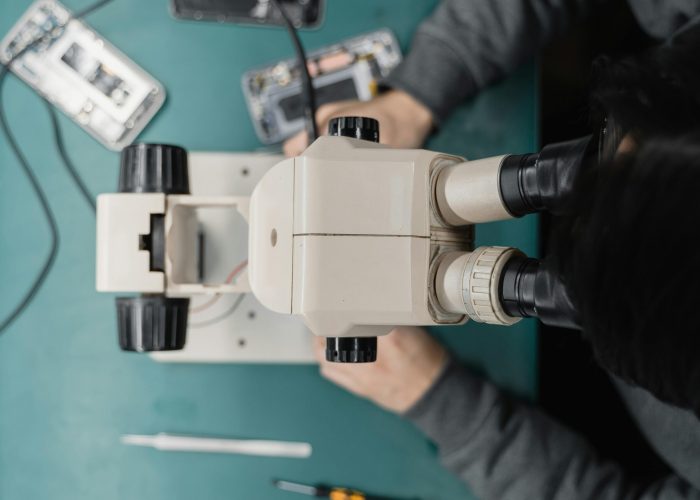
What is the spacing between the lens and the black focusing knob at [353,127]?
1.37ft

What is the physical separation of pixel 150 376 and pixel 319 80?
0.42 metres

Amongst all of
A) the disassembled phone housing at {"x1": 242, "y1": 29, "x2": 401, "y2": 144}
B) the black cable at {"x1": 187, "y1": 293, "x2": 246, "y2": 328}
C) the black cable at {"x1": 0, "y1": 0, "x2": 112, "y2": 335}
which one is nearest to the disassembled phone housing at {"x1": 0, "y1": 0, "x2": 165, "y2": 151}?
the black cable at {"x1": 0, "y1": 0, "x2": 112, "y2": 335}

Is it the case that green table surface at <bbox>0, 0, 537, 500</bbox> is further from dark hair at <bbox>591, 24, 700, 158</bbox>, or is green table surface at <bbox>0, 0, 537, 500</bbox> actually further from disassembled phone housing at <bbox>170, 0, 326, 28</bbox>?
dark hair at <bbox>591, 24, 700, 158</bbox>

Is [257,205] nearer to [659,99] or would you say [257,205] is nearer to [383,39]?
[659,99]

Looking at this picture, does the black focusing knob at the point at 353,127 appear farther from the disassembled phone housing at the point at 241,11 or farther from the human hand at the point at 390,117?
the disassembled phone housing at the point at 241,11

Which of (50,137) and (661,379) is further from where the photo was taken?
(50,137)

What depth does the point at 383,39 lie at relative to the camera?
2.35 feet

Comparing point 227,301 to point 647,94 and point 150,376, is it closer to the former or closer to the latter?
point 150,376

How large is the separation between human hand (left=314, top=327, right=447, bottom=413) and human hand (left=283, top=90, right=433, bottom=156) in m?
0.22

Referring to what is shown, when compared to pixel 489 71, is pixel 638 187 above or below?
below

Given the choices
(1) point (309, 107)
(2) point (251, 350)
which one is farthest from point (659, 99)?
(2) point (251, 350)

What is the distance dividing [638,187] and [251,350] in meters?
0.49

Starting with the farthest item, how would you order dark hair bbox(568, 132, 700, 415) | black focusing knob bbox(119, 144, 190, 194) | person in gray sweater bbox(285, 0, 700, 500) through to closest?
person in gray sweater bbox(285, 0, 700, 500) < black focusing knob bbox(119, 144, 190, 194) < dark hair bbox(568, 132, 700, 415)

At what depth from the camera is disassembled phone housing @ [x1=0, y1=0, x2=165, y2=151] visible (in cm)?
68
